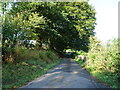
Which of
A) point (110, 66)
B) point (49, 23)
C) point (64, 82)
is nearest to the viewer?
point (64, 82)

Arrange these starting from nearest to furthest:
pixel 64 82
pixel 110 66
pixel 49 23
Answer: pixel 64 82 < pixel 110 66 < pixel 49 23

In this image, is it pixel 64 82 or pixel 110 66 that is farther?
pixel 110 66

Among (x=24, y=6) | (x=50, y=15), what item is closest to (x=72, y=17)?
(x=50, y=15)

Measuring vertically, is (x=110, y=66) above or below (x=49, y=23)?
below

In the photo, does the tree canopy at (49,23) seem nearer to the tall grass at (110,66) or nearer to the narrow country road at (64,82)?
the narrow country road at (64,82)

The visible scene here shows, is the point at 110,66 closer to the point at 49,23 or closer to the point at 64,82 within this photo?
the point at 64,82

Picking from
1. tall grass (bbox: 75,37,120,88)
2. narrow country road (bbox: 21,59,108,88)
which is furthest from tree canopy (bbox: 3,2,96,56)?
tall grass (bbox: 75,37,120,88)

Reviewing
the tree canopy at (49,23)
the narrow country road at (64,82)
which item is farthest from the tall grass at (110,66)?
the tree canopy at (49,23)

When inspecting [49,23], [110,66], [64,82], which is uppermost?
[49,23]

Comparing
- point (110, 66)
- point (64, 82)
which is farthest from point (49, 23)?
point (64, 82)

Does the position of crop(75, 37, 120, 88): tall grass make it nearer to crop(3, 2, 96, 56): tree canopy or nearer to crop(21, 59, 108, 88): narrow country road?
crop(21, 59, 108, 88): narrow country road

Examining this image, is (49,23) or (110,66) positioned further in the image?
(49,23)

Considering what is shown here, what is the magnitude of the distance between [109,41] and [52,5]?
11.2 metres

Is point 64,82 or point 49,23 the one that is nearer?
point 64,82
